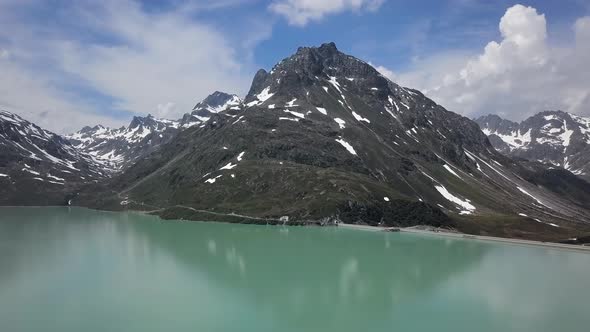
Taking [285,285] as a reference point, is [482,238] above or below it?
above

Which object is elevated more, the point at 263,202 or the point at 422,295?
the point at 263,202

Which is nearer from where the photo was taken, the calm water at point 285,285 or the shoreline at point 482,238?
the calm water at point 285,285

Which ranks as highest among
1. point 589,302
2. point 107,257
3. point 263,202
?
point 263,202

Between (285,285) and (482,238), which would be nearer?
(285,285)

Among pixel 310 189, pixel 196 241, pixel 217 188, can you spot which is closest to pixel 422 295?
pixel 196 241

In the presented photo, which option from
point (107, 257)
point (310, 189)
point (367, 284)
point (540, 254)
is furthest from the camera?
point (310, 189)

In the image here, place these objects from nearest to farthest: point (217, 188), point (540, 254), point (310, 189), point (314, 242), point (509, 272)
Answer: point (509, 272)
point (540, 254)
point (314, 242)
point (310, 189)
point (217, 188)

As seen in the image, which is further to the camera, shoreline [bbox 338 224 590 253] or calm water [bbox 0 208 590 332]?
shoreline [bbox 338 224 590 253]

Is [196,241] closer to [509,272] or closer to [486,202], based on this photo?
[509,272]
